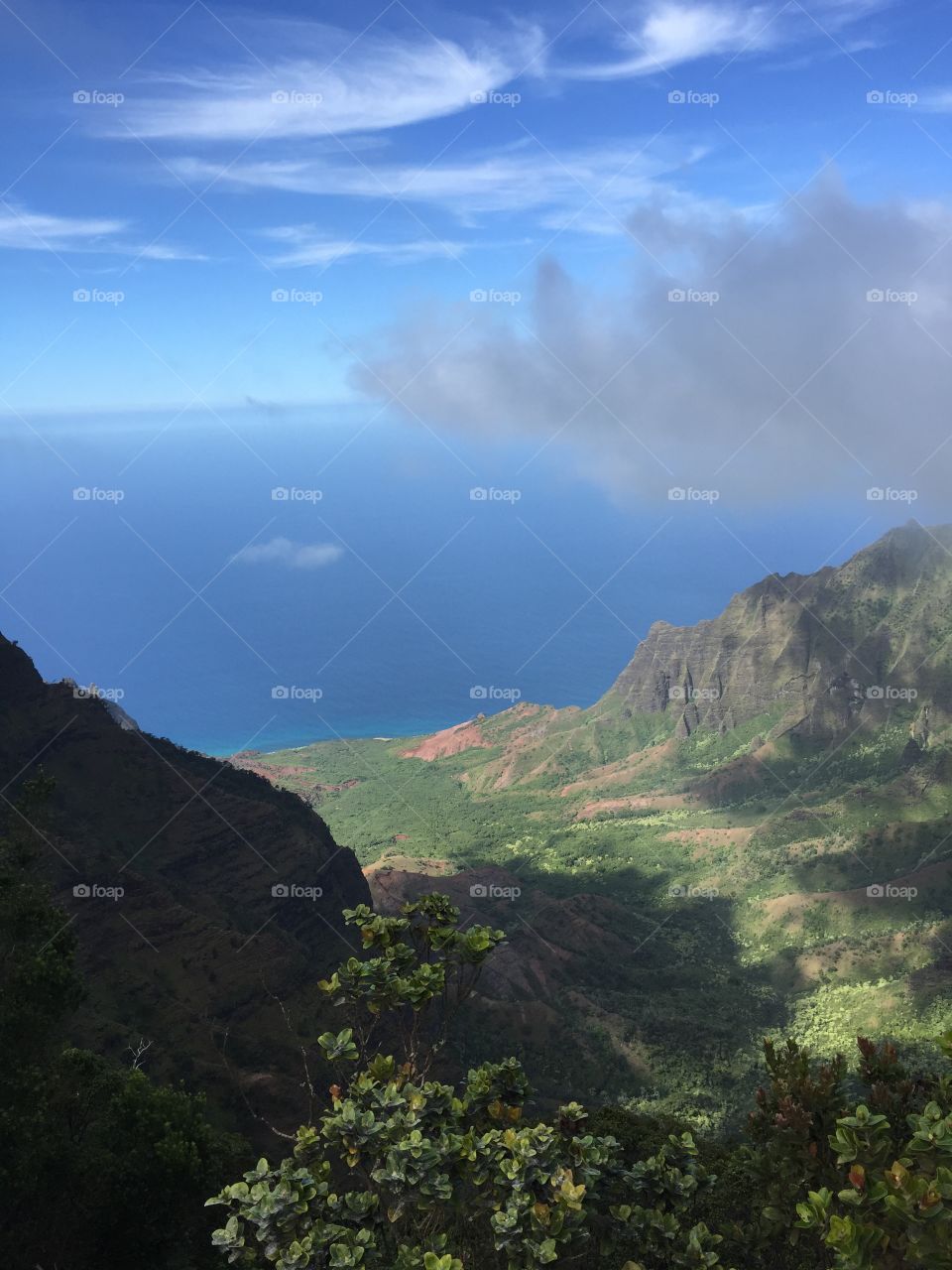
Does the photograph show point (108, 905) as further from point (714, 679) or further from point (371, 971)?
point (714, 679)

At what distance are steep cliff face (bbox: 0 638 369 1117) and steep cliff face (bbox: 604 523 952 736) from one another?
231 feet

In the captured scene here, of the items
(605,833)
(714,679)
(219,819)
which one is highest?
(714,679)

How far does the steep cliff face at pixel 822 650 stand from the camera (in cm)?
9900

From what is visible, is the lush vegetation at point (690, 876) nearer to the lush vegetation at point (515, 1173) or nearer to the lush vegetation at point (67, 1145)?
the lush vegetation at point (67, 1145)

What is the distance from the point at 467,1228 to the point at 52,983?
34.5 feet

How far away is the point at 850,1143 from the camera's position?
718 cm

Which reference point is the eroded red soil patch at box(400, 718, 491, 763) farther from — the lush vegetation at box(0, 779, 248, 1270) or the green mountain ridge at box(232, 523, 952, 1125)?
the lush vegetation at box(0, 779, 248, 1270)

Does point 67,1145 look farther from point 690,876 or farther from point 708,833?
point 708,833

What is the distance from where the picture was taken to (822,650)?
10575 cm

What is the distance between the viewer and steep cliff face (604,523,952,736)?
325ft

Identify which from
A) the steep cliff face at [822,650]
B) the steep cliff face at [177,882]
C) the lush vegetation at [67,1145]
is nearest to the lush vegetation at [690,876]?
the steep cliff face at [822,650]

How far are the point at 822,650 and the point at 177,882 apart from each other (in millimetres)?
87993

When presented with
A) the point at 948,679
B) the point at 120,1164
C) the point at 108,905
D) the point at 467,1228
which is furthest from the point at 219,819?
the point at 948,679

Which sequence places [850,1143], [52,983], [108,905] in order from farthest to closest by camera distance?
[108,905] → [52,983] → [850,1143]
